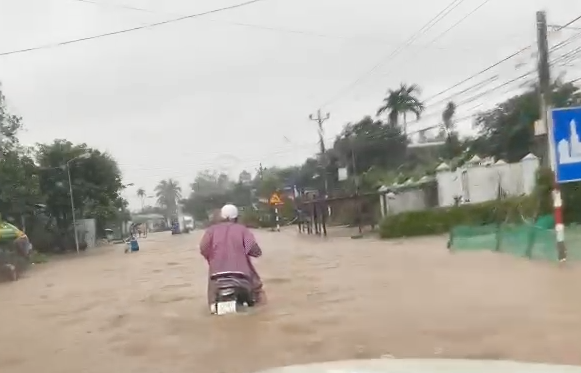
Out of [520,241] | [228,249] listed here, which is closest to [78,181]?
[520,241]

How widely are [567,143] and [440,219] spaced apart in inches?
668

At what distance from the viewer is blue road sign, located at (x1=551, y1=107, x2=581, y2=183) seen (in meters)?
12.8

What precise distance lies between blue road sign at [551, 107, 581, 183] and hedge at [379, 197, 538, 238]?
568 inches

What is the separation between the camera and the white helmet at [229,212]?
414 inches

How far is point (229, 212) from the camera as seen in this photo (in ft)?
34.6

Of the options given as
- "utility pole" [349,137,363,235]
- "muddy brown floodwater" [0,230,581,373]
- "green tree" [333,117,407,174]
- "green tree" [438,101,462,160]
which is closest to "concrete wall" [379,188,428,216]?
"utility pole" [349,137,363,235]

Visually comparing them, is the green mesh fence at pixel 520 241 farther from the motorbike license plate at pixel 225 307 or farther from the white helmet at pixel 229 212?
the motorbike license plate at pixel 225 307

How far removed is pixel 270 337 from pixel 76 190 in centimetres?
4081

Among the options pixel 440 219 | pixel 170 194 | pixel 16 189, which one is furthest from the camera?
pixel 170 194

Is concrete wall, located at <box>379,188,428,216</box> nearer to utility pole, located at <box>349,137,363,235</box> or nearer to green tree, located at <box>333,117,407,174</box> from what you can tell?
utility pole, located at <box>349,137,363,235</box>

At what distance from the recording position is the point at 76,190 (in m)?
48.0

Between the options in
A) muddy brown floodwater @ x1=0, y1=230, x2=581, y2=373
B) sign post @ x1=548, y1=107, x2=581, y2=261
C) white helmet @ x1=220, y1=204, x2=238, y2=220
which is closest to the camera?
muddy brown floodwater @ x1=0, y1=230, x2=581, y2=373

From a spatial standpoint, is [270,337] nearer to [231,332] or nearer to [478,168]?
[231,332]

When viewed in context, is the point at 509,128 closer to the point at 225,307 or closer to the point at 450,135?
the point at 450,135
